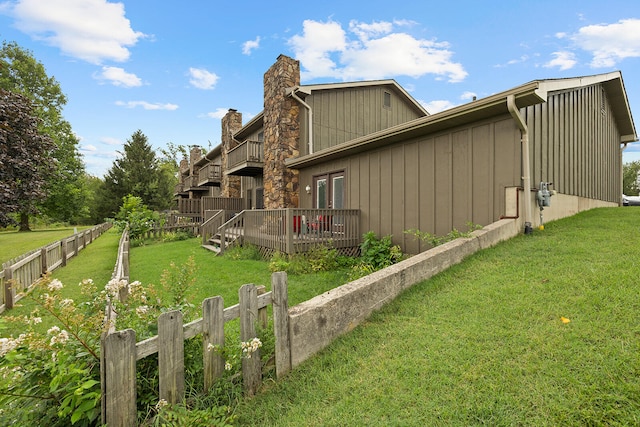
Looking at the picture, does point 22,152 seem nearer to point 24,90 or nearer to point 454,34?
point 454,34

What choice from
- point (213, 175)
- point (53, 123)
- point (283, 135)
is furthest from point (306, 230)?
point (53, 123)

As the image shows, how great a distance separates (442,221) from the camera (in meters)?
6.59

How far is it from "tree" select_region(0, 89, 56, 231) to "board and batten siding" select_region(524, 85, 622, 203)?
43.9 feet

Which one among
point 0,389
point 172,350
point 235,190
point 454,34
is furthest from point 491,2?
point 235,190

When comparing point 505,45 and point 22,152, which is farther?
point 505,45

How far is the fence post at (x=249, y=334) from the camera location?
2.36 metres

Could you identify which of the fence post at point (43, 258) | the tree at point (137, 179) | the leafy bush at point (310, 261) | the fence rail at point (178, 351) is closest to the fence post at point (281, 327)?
the fence rail at point (178, 351)

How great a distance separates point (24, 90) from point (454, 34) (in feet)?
100

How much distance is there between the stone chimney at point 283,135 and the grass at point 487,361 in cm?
818

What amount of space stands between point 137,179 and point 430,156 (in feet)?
129

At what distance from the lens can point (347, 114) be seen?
41.2 feet

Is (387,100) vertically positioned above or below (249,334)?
above

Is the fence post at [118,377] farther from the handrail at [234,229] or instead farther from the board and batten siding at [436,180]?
the handrail at [234,229]

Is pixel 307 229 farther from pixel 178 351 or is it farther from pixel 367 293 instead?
pixel 178 351
